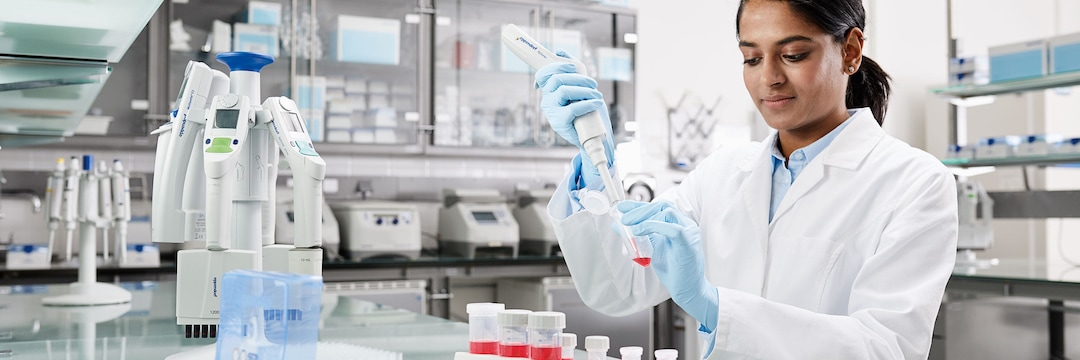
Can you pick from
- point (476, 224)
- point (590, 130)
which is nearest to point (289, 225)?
point (476, 224)

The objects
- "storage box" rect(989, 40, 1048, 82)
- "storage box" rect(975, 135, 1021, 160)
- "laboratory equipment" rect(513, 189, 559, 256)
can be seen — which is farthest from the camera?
"laboratory equipment" rect(513, 189, 559, 256)

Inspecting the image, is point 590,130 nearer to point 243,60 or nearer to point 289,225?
point 243,60

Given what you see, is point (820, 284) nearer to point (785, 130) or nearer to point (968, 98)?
Answer: point (785, 130)

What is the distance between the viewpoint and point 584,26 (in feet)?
16.0

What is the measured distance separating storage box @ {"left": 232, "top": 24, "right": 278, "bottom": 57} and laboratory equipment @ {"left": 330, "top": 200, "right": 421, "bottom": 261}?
78 centimetres

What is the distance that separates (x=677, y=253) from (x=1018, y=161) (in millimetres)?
2994

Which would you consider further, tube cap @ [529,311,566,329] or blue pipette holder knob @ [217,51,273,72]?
blue pipette holder knob @ [217,51,273,72]

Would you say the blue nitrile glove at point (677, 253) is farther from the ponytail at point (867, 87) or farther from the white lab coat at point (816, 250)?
the ponytail at point (867, 87)

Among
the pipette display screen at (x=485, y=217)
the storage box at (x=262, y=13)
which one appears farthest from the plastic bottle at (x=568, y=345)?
the storage box at (x=262, y=13)

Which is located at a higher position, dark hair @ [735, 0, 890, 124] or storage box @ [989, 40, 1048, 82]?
storage box @ [989, 40, 1048, 82]

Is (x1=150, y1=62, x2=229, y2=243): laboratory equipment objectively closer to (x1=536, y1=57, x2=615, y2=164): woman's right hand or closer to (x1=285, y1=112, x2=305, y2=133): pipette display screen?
(x1=285, y1=112, x2=305, y2=133): pipette display screen

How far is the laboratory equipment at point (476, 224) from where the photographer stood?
4363mm

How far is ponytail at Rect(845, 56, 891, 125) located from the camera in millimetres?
1848

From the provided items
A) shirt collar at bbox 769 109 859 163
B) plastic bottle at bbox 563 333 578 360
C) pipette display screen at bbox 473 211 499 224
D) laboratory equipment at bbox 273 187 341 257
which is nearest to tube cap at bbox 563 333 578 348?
plastic bottle at bbox 563 333 578 360
